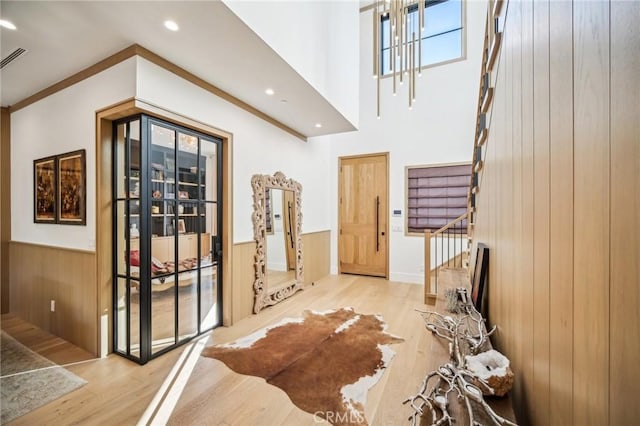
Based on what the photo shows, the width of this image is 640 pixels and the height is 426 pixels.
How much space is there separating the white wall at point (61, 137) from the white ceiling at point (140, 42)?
197mm

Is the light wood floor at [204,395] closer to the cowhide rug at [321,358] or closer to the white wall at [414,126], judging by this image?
the cowhide rug at [321,358]

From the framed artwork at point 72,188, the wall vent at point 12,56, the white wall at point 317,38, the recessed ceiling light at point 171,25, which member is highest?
the white wall at point 317,38

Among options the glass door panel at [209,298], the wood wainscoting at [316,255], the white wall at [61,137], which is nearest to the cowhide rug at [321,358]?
the glass door panel at [209,298]

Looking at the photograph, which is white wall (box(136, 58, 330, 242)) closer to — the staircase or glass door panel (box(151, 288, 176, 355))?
glass door panel (box(151, 288, 176, 355))

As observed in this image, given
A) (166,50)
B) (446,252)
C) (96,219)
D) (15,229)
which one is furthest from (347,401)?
(15,229)

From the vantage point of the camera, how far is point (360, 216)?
5672mm

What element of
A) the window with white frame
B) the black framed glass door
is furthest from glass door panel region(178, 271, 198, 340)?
the window with white frame

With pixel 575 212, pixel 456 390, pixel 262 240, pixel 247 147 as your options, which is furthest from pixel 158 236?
pixel 575 212

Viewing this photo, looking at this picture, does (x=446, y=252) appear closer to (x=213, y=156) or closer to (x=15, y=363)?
(x=213, y=156)

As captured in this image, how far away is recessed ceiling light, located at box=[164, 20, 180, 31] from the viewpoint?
1993 mm

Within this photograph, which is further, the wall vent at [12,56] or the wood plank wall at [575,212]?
the wall vent at [12,56]

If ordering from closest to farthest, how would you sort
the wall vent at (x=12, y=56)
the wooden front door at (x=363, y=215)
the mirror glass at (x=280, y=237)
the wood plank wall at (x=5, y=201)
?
the wall vent at (x=12, y=56) < the wood plank wall at (x=5, y=201) < the mirror glass at (x=280, y=237) < the wooden front door at (x=363, y=215)

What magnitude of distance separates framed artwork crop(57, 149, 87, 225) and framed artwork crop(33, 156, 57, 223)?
15cm

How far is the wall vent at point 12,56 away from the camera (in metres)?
2.38
